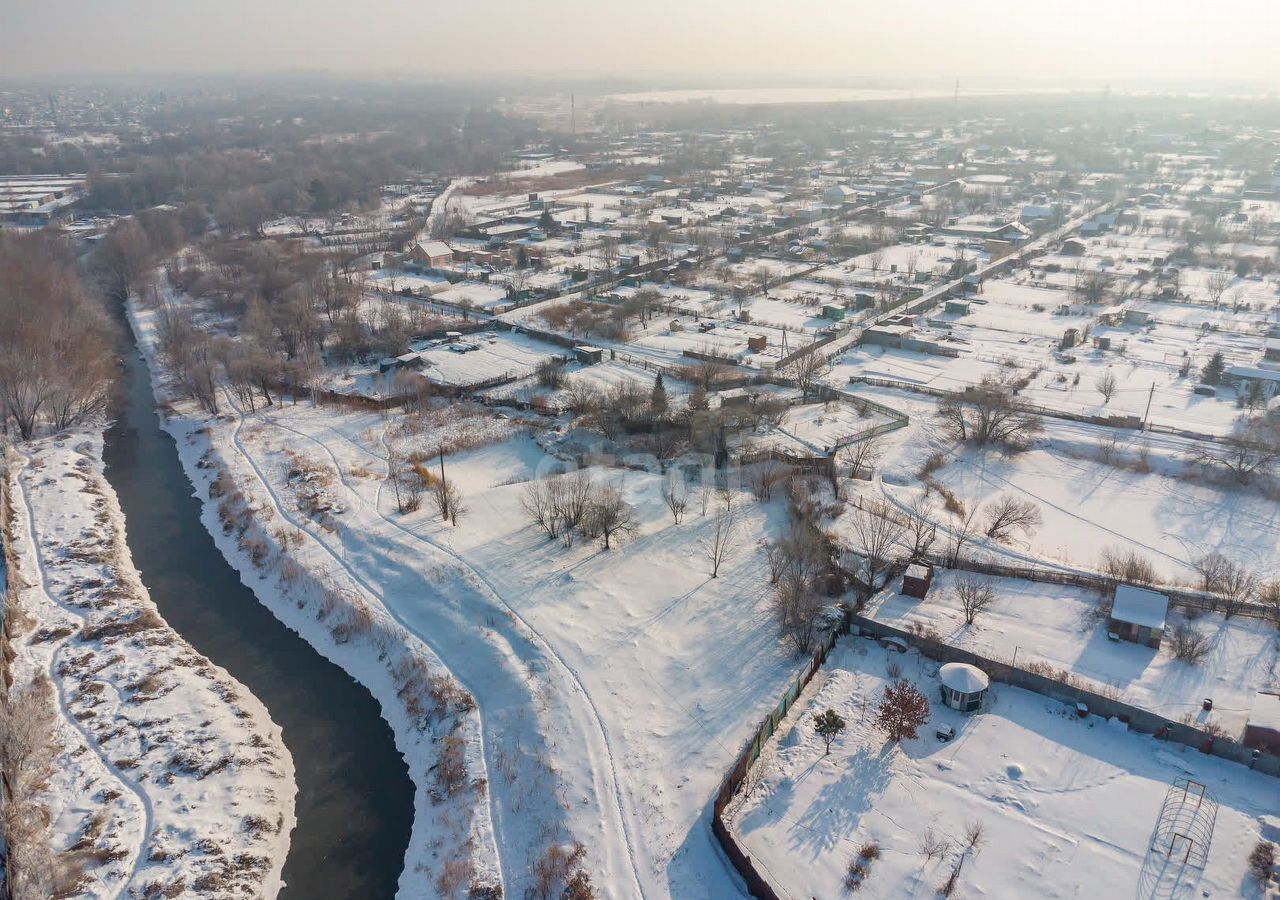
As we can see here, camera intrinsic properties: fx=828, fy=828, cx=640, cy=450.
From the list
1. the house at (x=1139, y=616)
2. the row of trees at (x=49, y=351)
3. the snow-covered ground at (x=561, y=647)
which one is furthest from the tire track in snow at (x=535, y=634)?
the house at (x=1139, y=616)

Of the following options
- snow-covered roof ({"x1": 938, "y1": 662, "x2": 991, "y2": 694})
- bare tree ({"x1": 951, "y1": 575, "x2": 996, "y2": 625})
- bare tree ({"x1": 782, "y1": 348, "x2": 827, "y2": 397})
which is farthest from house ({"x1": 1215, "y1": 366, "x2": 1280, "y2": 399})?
snow-covered roof ({"x1": 938, "y1": 662, "x2": 991, "y2": 694})

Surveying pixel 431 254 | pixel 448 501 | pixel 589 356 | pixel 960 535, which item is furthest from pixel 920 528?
pixel 431 254

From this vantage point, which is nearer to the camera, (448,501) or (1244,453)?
(448,501)

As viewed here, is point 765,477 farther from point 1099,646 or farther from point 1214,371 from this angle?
point 1214,371

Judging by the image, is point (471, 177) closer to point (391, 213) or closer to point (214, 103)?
point (391, 213)

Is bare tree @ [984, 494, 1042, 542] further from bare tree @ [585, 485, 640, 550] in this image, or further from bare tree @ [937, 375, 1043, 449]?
bare tree @ [585, 485, 640, 550]
